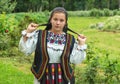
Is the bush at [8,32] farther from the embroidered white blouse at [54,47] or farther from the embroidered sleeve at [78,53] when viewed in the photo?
the embroidered sleeve at [78,53]

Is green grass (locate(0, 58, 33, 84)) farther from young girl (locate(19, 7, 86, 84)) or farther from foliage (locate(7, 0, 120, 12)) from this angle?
foliage (locate(7, 0, 120, 12))

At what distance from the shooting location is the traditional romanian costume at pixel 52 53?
3988mm

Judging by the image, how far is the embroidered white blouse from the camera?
3.99m

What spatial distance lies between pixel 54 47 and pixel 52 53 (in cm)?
7

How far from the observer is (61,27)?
158 inches

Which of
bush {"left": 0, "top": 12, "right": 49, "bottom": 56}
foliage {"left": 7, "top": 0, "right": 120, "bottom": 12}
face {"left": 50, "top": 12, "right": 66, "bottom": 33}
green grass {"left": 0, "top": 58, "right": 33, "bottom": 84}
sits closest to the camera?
face {"left": 50, "top": 12, "right": 66, "bottom": 33}

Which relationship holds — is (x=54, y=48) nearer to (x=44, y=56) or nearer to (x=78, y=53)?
(x=44, y=56)

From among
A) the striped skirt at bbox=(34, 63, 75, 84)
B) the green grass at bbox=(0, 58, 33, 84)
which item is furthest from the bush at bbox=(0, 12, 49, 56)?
the striped skirt at bbox=(34, 63, 75, 84)

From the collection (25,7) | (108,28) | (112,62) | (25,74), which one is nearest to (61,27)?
(112,62)

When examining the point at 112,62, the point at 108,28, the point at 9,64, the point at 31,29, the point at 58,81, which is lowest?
the point at 108,28

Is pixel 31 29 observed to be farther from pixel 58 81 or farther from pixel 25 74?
pixel 25 74

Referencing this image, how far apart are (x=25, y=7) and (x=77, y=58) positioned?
5197 centimetres

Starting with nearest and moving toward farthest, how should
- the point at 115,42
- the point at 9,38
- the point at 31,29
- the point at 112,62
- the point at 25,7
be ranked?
the point at 31,29 → the point at 112,62 → the point at 9,38 → the point at 115,42 → the point at 25,7

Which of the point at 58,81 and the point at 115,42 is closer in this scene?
the point at 58,81
